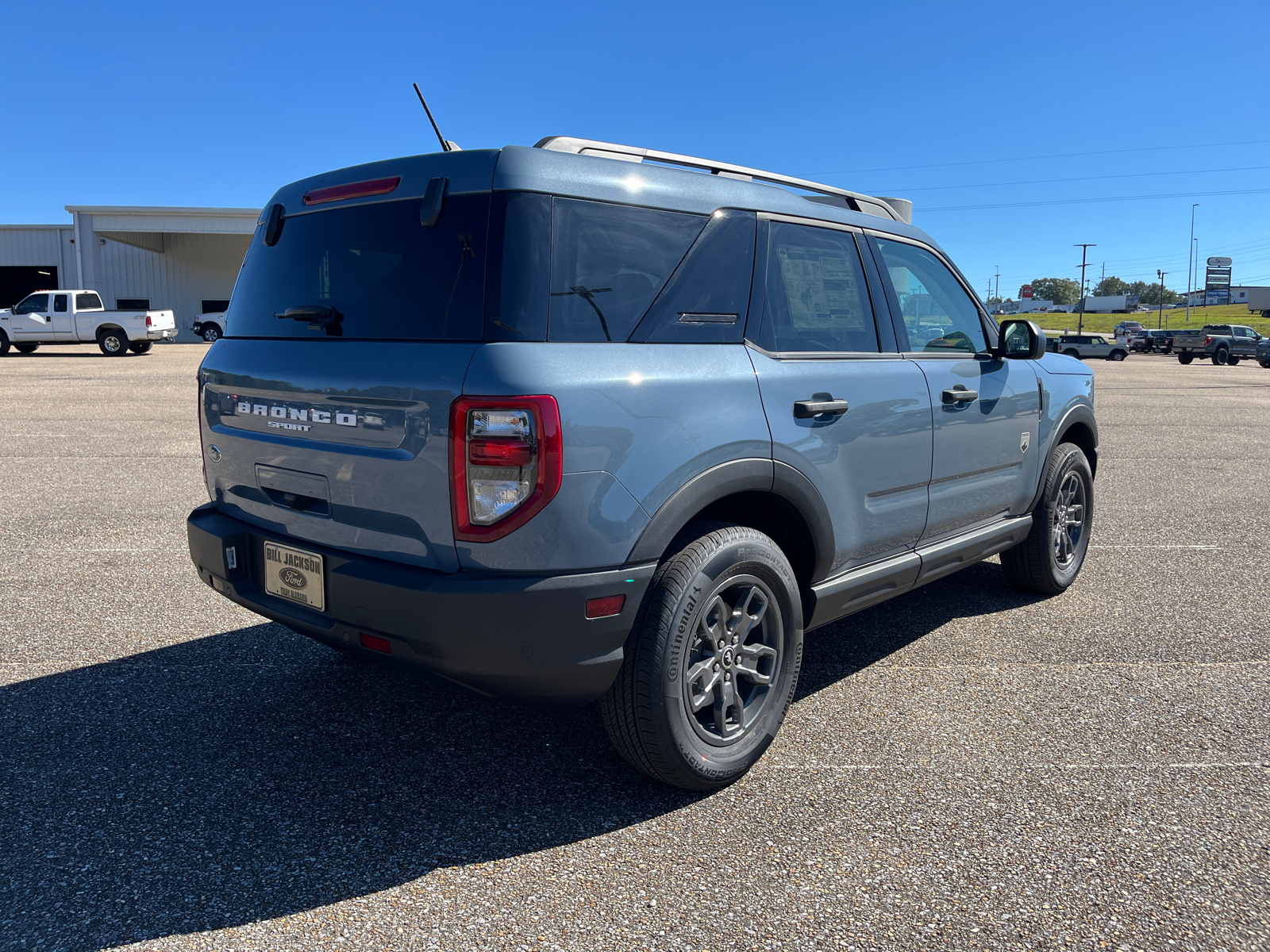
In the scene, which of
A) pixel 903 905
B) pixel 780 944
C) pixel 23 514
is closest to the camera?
pixel 780 944

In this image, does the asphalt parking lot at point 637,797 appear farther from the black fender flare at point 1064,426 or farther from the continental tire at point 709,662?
the black fender flare at point 1064,426

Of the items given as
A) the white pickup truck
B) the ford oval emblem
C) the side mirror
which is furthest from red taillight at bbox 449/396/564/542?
the white pickup truck

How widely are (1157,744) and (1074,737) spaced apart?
0.91ft

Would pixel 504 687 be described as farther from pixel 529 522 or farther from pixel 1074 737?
pixel 1074 737

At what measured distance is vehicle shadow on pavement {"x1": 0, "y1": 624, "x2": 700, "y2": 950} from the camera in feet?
7.96

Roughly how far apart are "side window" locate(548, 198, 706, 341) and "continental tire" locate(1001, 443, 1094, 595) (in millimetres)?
2916

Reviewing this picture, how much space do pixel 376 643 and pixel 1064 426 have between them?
388 cm

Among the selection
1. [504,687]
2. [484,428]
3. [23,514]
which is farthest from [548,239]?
[23,514]

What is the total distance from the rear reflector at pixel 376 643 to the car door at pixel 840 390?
4.43 feet

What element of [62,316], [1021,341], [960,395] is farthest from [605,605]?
[62,316]

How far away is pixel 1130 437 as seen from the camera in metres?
13.1

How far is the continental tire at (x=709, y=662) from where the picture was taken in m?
2.73

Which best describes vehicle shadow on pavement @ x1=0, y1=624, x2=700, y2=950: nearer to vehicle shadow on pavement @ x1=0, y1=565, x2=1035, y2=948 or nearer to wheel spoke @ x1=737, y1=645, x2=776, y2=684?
vehicle shadow on pavement @ x1=0, y1=565, x2=1035, y2=948

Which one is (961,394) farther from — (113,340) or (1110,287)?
(1110,287)
